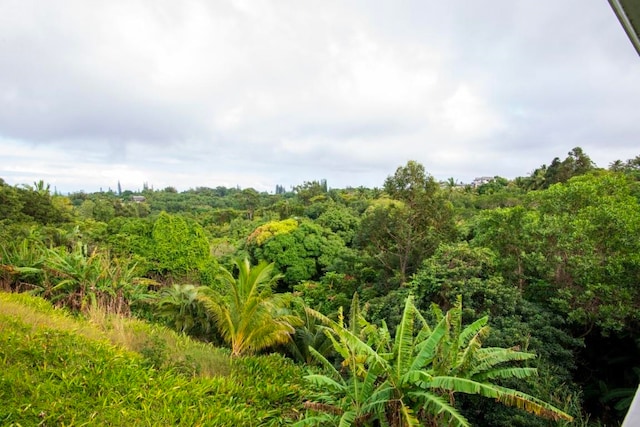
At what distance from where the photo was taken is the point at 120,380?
389cm

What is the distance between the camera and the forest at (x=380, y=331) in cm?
350

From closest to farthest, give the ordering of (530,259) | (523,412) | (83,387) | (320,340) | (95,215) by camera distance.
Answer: (83,387) → (523,412) → (530,259) → (320,340) → (95,215)

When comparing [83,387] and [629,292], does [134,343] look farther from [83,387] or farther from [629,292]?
[629,292]

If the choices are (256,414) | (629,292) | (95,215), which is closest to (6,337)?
(256,414)

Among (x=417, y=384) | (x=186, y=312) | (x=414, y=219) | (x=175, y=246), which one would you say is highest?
(x=414, y=219)

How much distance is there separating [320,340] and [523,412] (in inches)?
202

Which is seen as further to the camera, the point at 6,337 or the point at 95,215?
the point at 95,215

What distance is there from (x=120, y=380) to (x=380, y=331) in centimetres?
349

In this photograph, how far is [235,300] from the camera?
7.64 metres

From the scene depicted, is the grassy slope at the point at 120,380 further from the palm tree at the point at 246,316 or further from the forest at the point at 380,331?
the palm tree at the point at 246,316

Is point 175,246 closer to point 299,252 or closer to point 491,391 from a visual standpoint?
point 299,252

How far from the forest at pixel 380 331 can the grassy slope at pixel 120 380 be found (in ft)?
0.07

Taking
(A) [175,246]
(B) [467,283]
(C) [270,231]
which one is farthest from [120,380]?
(C) [270,231]

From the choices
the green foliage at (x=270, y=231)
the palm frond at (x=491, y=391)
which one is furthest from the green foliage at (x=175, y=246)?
the palm frond at (x=491, y=391)
